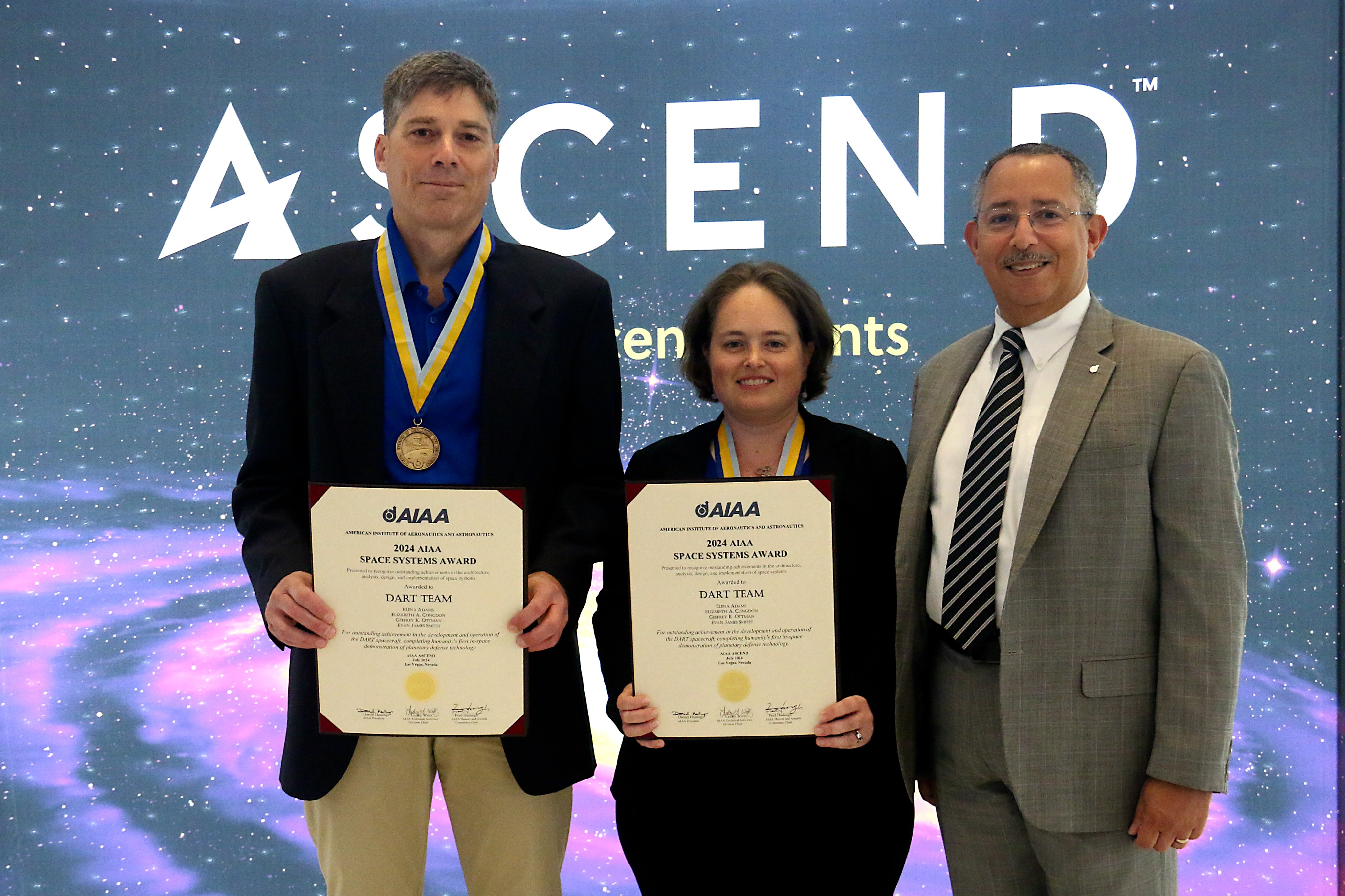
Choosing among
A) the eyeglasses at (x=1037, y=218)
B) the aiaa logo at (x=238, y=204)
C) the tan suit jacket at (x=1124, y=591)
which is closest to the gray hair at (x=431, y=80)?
the eyeglasses at (x=1037, y=218)

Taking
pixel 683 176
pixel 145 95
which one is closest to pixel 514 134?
pixel 683 176

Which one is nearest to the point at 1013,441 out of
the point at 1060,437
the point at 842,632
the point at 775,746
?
the point at 1060,437

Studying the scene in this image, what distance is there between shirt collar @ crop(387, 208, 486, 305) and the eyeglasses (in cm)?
100

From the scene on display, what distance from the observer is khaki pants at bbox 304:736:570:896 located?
1.88 metres

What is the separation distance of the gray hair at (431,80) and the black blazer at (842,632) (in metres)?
0.78

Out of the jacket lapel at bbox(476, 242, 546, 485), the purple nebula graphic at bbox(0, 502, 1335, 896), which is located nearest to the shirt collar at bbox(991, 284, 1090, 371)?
Result: the jacket lapel at bbox(476, 242, 546, 485)

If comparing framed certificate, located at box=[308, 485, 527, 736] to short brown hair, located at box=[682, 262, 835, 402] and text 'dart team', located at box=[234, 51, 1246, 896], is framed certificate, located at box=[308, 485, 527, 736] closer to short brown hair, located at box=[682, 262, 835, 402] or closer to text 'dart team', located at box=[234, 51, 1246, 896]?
text 'dart team', located at box=[234, 51, 1246, 896]

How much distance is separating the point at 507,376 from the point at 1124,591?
117 centimetres

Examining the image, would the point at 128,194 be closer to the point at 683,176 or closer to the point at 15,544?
the point at 15,544

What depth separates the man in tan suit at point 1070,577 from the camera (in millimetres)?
1680

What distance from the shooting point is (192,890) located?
3.50 metres

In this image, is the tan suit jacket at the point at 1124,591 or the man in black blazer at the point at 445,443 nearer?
the tan suit jacket at the point at 1124,591

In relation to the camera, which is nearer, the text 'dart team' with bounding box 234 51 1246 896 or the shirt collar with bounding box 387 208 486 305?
the text 'dart team' with bounding box 234 51 1246 896

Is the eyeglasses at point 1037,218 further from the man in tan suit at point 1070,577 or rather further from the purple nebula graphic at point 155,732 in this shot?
the purple nebula graphic at point 155,732
